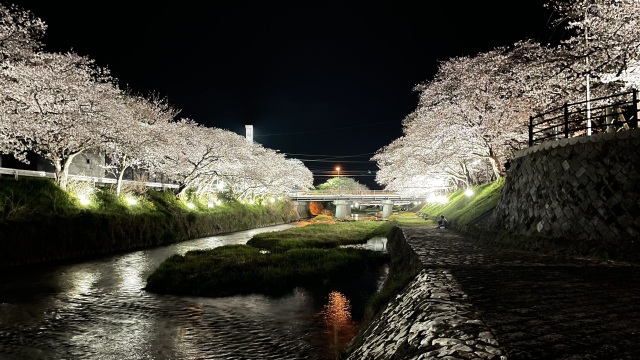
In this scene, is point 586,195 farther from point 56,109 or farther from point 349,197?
point 349,197

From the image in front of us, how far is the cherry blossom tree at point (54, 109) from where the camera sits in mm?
22359

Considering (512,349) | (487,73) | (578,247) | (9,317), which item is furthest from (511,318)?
(487,73)

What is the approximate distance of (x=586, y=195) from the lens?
41.6 ft

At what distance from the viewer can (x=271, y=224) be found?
203ft

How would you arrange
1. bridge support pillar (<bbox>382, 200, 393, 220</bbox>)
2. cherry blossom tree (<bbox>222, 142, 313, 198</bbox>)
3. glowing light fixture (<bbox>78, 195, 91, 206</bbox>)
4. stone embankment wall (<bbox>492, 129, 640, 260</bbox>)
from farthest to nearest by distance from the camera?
bridge support pillar (<bbox>382, 200, 393, 220</bbox>) → cherry blossom tree (<bbox>222, 142, 313, 198</bbox>) → glowing light fixture (<bbox>78, 195, 91, 206</bbox>) → stone embankment wall (<bbox>492, 129, 640, 260</bbox>)

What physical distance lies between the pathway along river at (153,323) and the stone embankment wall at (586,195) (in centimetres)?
712

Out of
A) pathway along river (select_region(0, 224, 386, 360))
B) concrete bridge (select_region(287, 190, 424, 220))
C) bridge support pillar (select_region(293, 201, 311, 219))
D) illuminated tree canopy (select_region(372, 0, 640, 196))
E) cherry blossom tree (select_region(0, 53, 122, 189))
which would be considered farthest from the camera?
bridge support pillar (select_region(293, 201, 311, 219))

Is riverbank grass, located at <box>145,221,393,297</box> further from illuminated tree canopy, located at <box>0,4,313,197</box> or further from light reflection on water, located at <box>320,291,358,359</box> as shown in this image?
illuminated tree canopy, located at <box>0,4,313,197</box>

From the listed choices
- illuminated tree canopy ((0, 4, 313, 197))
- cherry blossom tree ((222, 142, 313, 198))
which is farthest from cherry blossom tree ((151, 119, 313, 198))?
illuminated tree canopy ((0, 4, 313, 197))

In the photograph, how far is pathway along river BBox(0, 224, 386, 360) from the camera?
9406 mm

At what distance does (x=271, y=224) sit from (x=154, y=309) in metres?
49.0

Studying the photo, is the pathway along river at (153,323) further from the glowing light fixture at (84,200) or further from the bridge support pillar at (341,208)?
the bridge support pillar at (341,208)

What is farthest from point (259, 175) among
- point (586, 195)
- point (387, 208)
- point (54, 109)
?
point (586, 195)

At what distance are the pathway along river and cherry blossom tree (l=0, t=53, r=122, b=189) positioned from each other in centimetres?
947
